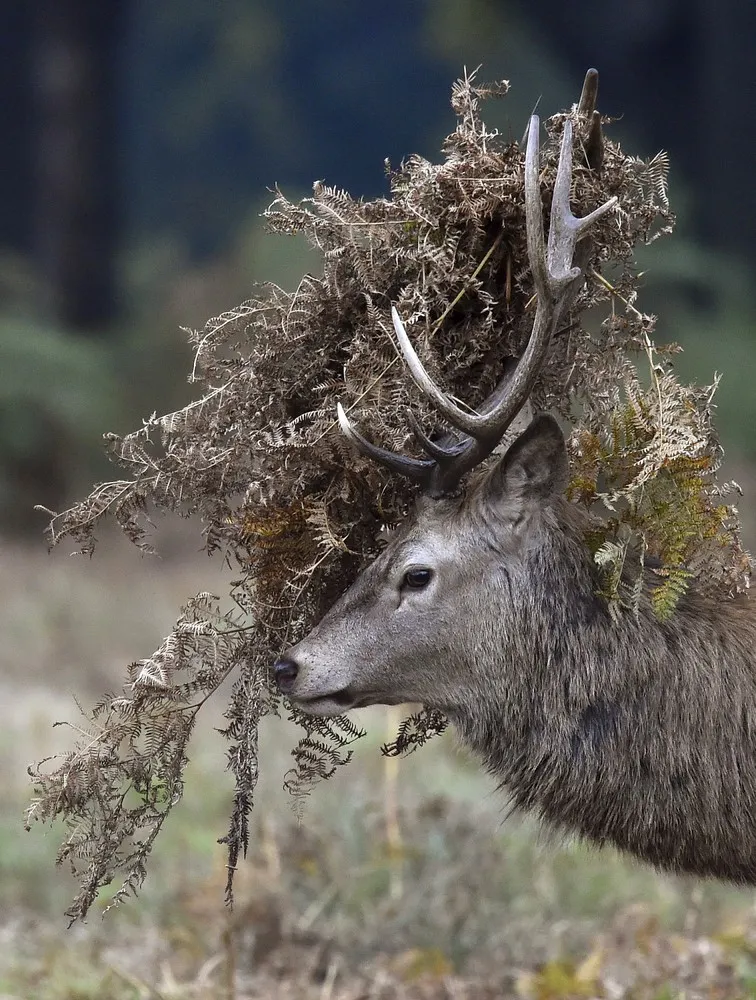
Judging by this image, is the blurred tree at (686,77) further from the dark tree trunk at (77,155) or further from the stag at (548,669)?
the stag at (548,669)

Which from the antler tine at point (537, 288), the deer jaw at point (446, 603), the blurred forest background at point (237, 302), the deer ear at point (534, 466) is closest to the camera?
the antler tine at point (537, 288)

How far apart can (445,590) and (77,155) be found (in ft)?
42.4

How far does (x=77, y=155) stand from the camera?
50.1 ft

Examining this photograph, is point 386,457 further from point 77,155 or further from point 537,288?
point 77,155

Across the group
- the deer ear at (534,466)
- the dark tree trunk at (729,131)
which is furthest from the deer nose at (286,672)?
the dark tree trunk at (729,131)

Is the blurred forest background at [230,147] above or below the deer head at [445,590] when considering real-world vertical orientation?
above

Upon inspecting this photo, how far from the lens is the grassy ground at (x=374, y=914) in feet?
16.1

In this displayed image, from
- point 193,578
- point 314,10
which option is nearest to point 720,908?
point 193,578

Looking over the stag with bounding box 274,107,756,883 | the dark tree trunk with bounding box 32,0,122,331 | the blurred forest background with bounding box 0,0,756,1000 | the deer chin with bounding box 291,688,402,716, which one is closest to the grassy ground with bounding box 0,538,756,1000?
the blurred forest background with bounding box 0,0,756,1000

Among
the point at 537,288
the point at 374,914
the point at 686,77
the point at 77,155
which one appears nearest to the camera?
the point at 537,288

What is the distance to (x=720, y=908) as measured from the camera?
5867mm

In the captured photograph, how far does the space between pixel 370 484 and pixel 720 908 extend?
3284 millimetres

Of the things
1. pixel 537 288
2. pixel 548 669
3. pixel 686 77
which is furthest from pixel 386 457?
pixel 686 77

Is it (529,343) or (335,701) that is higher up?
(529,343)
